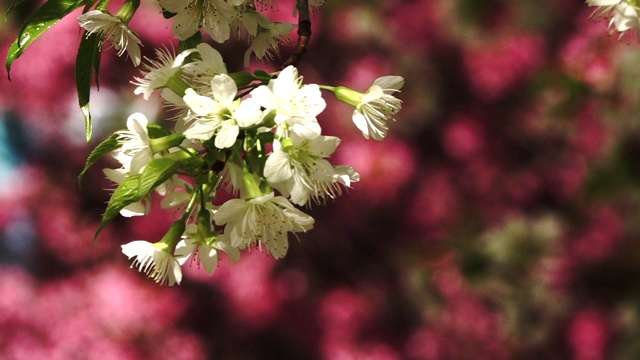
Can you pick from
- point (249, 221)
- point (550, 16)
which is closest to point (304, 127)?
point (249, 221)

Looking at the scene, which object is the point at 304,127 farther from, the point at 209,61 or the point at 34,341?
the point at 34,341

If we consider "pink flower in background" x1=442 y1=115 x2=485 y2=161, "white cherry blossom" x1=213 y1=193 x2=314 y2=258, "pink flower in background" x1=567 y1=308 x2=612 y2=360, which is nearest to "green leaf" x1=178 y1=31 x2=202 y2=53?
"white cherry blossom" x1=213 y1=193 x2=314 y2=258

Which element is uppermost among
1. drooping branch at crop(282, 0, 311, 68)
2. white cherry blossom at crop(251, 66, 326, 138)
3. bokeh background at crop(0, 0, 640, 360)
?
drooping branch at crop(282, 0, 311, 68)

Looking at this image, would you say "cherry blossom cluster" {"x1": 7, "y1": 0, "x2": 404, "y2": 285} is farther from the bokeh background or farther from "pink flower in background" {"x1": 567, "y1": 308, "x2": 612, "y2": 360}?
"pink flower in background" {"x1": 567, "y1": 308, "x2": 612, "y2": 360}

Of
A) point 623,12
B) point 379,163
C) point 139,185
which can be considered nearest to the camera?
point 139,185

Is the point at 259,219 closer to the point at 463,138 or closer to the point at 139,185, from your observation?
the point at 139,185

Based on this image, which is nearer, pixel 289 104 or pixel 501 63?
pixel 289 104

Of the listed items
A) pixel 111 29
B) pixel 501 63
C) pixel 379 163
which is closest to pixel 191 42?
pixel 111 29

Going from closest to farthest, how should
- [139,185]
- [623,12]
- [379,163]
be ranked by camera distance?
[139,185] → [623,12] → [379,163]
